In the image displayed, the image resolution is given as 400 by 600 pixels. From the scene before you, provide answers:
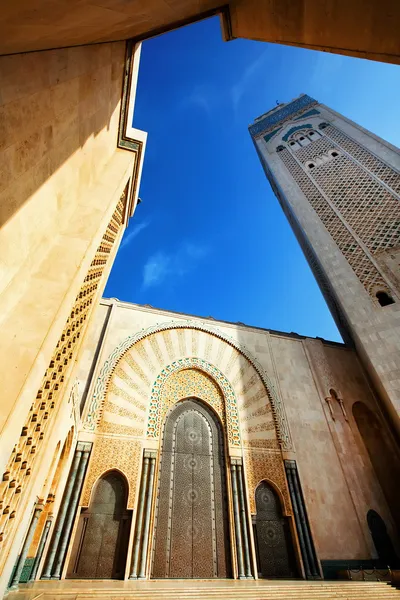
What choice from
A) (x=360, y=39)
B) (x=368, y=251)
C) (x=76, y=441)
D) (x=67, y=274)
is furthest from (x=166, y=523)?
(x=368, y=251)

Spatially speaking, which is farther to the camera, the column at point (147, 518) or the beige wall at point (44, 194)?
the column at point (147, 518)

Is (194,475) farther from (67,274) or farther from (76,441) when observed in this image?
(67,274)

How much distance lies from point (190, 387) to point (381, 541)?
3.88 m

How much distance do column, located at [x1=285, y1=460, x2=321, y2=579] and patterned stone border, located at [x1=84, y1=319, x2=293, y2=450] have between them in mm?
387

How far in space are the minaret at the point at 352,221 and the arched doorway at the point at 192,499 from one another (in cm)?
325

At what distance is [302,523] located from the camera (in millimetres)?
4305

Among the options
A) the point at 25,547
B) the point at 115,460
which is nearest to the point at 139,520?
the point at 115,460

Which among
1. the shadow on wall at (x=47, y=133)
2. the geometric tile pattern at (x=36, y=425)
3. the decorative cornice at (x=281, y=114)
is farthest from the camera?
the decorative cornice at (x=281, y=114)

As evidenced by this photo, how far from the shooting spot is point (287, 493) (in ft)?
14.8

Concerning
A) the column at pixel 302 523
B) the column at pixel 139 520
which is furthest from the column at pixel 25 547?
the column at pixel 302 523

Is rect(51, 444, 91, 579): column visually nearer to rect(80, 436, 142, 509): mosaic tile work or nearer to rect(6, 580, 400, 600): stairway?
rect(80, 436, 142, 509): mosaic tile work

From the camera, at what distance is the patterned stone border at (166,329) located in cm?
429

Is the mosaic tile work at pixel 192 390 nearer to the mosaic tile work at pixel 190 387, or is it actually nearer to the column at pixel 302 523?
the mosaic tile work at pixel 190 387

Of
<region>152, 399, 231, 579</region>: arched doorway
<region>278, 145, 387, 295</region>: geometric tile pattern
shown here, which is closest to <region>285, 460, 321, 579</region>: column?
<region>152, 399, 231, 579</region>: arched doorway
